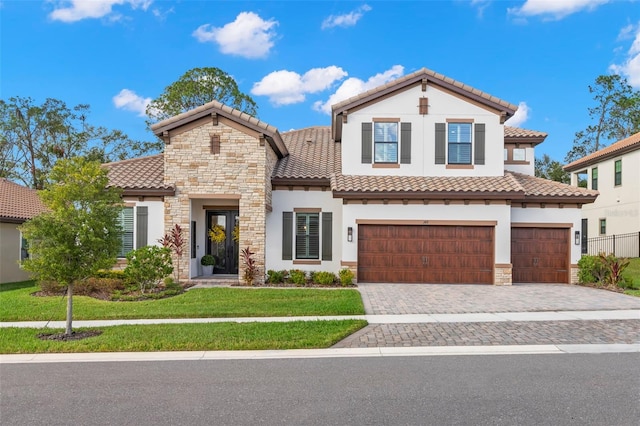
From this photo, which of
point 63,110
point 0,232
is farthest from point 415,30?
point 63,110

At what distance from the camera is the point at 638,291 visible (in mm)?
13617

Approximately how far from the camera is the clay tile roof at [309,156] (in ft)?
54.4

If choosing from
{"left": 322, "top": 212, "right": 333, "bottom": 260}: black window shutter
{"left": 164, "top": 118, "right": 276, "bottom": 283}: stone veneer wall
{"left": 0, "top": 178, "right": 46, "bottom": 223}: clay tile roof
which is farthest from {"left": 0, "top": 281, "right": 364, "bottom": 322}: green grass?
{"left": 0, "top": 178, "right": 46, "bottom": 223}: clay tile roof

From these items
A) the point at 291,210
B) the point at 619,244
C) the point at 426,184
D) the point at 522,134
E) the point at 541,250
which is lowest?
the point at 619,244

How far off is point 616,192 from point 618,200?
55 centimetres

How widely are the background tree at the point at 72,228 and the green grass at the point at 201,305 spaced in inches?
70.1

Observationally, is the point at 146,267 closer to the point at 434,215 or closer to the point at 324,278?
the point at 324,278

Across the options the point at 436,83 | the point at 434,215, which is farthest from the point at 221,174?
the point at 436,83

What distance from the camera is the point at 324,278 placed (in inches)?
585

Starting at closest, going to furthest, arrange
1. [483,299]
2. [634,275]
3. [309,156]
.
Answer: [483,299] → [634,275] → [309,156]

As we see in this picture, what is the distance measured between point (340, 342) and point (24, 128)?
35729 millimetres

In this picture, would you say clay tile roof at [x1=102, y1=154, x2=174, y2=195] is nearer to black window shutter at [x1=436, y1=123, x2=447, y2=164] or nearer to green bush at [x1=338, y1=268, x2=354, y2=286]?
green bush at [x1=338, y1=268, x2=354, y2=286]

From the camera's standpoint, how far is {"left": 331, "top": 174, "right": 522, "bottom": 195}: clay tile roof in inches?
592

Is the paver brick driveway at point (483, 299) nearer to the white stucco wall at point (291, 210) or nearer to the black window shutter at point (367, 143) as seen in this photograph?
the white stucco wall at point (291, 210)
